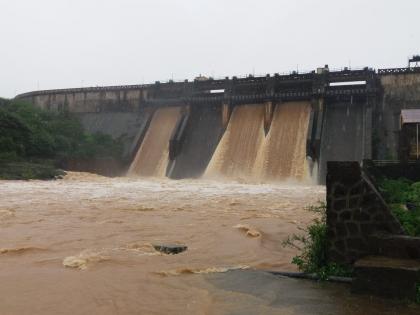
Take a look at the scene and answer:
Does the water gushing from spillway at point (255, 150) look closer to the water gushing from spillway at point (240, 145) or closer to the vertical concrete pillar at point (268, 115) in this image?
the water gushing from spillway at point (240, 145)

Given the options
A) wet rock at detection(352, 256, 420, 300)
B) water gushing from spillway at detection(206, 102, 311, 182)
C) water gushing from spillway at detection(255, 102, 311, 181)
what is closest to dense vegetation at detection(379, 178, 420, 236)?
wet rock at detection(352, 256, 420, 300)

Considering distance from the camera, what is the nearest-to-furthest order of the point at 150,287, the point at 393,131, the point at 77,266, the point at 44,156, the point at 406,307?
the point at 406,307
the point at 150,287
the point at 77,266
the point at 393,131
the point at 44,156

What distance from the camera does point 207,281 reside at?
205 inches

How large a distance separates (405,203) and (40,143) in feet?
80.9

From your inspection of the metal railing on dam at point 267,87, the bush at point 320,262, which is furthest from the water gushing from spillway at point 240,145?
the bush at point 320,262

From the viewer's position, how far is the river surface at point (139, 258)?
14.6ft

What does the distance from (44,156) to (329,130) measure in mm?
17266

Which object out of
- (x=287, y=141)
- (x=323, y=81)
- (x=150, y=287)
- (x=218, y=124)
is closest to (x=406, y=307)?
(x=150, y=287)

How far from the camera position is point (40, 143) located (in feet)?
95.4

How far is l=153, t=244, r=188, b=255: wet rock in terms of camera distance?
6.83 metres

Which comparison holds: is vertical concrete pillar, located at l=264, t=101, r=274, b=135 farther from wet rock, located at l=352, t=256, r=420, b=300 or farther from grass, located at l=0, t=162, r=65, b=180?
wet rock, located at l=352, t=256, r=420, b=300

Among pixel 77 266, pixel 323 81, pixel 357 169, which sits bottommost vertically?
pixel 77 266

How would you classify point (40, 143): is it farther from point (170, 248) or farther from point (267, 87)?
point (170, 248)

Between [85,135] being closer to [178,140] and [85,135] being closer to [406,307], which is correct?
[178,140]
